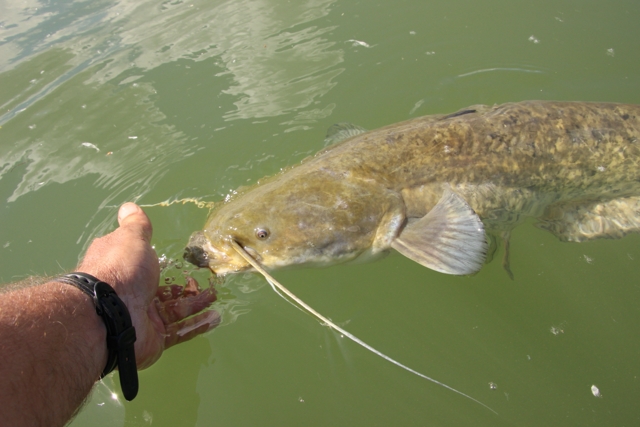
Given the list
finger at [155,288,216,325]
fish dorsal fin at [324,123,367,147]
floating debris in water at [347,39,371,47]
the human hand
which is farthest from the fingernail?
floating debris in water at [347,39,371,47]

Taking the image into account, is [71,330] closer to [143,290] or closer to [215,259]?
[143,290]

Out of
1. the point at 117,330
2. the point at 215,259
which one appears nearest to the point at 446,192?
the point at 215,259

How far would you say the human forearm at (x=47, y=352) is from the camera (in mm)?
1495

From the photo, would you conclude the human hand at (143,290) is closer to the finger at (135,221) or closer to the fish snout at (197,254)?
the finger at (135,221)

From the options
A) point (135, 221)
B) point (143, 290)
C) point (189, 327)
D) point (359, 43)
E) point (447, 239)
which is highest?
point (135, 221)

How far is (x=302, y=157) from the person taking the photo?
4301 mm

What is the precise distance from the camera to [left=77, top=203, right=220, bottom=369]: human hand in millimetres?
2074

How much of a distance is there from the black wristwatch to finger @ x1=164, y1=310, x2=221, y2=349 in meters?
0.52

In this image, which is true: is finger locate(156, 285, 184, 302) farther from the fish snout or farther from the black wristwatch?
the black wristwatch

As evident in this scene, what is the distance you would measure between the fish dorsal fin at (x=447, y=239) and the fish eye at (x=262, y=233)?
744 mm

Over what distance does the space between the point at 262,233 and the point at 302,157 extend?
1932 millimetres

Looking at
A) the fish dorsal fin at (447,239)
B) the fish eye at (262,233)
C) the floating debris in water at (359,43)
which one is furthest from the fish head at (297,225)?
the floating debris in water at (359,43)

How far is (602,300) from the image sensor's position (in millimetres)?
3338

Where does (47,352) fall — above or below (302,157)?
above
